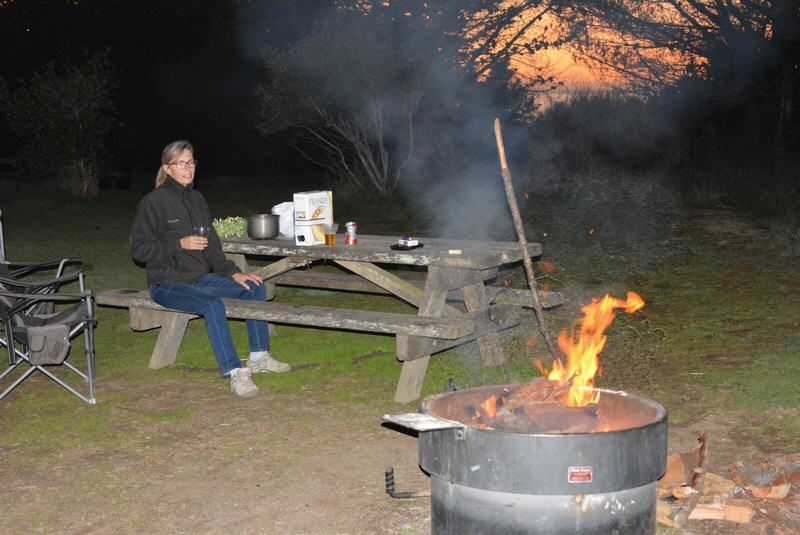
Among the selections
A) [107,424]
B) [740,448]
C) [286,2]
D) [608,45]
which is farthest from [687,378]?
[286,2]

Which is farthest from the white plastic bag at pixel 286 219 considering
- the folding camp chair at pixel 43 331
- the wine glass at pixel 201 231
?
the folding camp chair at pixel 43 331

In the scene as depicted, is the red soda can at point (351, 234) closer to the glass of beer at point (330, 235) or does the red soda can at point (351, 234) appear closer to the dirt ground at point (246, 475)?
the glass of beer at point (330, 235)

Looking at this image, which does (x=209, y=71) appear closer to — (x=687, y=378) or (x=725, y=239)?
(x=725, y=239)

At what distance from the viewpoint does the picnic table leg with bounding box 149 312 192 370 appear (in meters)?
5.79

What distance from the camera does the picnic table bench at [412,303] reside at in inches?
194

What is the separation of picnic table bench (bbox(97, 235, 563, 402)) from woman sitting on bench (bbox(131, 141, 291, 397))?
0.58 feet

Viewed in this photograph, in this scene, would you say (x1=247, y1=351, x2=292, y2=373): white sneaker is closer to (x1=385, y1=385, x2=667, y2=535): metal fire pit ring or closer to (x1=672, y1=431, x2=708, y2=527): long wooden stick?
(x1=672, y1=431, x2=708, y2=527): long wooden stick

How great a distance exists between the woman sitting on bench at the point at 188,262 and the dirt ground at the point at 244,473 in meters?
0.40

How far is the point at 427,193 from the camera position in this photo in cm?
1647

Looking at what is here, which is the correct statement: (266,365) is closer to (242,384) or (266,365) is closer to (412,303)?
(242,384)

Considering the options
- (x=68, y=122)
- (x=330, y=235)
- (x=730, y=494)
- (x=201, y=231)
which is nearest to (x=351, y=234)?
(x=330, y=235)

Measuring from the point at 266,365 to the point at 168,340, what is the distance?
0.71m

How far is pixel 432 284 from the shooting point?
519 cm

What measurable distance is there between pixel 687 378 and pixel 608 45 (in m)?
6.85
